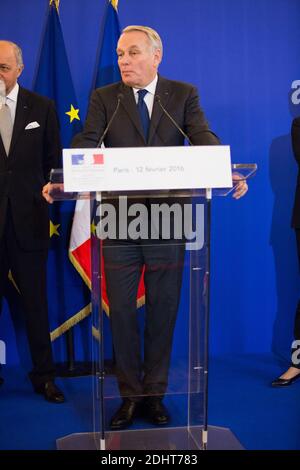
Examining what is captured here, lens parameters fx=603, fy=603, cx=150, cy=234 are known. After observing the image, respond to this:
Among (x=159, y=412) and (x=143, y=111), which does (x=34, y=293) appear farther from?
(x=143, y=111)

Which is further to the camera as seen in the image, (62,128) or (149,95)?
(62,128)

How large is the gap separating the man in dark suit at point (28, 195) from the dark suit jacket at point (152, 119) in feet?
2.11

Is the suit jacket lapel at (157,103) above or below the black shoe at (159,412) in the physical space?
above

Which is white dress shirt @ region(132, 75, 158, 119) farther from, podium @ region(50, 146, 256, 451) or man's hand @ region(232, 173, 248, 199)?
man's hand @ region(232, 173, 248, 199)

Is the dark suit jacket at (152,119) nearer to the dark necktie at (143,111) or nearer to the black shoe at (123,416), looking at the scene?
the dark necktie at (143,111)

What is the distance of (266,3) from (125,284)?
2393mm

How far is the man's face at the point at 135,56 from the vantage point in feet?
8.36

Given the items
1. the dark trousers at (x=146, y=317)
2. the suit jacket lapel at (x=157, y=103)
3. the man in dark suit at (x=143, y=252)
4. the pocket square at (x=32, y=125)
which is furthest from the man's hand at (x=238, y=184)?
the pocket square at (x=32, y=125)

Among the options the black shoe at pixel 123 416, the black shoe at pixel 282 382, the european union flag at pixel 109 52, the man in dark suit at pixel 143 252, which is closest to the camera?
the man in dark suit at pixel 143 252

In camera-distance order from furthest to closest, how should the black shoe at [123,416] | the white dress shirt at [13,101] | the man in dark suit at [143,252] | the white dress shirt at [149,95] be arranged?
the white dress shirt at [13,101]
the white dress shirt at [149,95]
the black shoe at [123,416]
the man in dark suit at [143,252]

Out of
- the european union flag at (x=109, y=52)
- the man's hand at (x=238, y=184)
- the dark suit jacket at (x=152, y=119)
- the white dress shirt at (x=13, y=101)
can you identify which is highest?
the european union flag at (x=109, y=52)

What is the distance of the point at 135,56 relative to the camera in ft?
8.38

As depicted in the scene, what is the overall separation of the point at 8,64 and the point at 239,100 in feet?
5.07

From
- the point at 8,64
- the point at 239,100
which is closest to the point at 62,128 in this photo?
the point at 8,64
